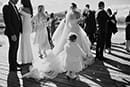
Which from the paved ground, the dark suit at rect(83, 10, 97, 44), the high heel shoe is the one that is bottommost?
the paved ground

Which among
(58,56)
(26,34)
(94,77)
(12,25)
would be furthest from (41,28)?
(94,77)

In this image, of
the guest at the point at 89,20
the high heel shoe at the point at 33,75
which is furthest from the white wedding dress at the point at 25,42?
the guest at the point at 89,20

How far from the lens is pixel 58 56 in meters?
5.31

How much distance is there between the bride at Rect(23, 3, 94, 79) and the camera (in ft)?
15.6

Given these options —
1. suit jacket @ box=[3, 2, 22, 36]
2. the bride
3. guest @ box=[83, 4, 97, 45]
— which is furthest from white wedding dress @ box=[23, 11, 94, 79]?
guest @ box=[83, 4, 97, 45]

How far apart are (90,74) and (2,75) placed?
217 centimetres

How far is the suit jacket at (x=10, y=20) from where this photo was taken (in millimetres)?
4645

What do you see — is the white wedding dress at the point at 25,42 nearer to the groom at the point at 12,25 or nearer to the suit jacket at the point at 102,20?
the groom at the point at 12,25

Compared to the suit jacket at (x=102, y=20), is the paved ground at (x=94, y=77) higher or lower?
lower

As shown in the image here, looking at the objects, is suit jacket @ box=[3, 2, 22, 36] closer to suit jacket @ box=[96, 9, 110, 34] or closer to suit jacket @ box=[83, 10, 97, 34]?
suit jacket @ box=[96, 9, 110, 34]

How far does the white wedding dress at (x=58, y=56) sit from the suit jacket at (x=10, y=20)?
3.49 ft

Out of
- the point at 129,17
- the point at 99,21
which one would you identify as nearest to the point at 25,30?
the point at 99,21

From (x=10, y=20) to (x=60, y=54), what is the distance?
166 centimetres

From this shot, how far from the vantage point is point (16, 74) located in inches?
188
